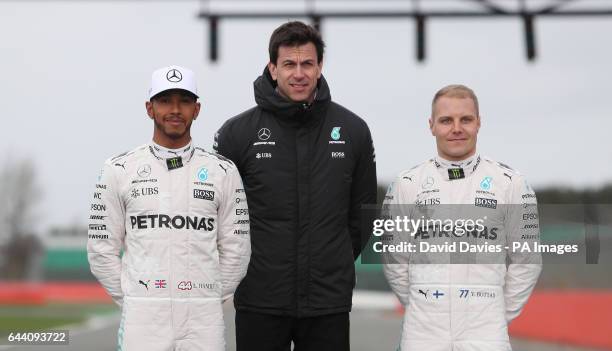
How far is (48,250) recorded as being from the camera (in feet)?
170

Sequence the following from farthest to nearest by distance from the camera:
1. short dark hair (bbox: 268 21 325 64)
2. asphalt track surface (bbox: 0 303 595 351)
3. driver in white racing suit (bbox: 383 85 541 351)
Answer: asphalt track surface (bbox: 0 303 595 351) < short dark hair (bbox: 268 21 325 64) < driver in white racing suit (bbox: 383 85 541 351)

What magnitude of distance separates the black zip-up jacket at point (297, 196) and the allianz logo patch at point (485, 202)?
655 mm

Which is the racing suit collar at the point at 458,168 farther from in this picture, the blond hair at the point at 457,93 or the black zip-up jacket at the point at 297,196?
the black zip-up jacket at the point at 297,196

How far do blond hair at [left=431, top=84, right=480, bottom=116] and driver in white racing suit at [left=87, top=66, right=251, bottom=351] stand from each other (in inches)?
42.8

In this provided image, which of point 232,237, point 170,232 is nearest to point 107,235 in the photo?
point 170,232

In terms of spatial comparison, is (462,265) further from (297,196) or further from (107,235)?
(107,235)

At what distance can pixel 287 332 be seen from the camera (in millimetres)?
4223

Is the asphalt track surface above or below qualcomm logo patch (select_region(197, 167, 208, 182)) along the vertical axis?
below

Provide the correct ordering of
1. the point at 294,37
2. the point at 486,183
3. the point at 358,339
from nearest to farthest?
the point at 486,183
the point at 294,37
the point at 358,339

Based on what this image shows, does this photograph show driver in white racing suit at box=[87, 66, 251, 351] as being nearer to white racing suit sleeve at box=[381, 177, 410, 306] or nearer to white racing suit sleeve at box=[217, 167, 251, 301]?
white racing suit sleeve at box=[217, 167, 251, 301]

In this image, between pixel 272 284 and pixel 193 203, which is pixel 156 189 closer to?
pixel 193 203

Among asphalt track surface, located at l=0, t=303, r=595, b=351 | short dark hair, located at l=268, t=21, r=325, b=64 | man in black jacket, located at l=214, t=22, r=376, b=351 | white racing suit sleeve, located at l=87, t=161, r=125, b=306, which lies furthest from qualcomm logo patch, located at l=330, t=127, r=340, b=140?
asphalt track surface, located at l=0, t=303, r=595, b=351

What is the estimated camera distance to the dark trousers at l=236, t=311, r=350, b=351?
4.19 meters

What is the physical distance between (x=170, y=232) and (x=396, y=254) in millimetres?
1125
